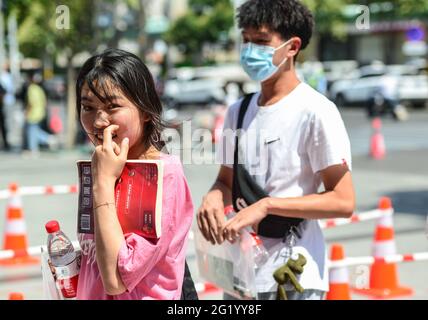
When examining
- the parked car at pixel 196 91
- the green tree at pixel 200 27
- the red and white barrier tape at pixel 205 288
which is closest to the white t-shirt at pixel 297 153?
the red and white barrier tape at pixel 205 288

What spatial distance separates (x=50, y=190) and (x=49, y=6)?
33.4ft

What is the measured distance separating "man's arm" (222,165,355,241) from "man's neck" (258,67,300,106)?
1.20 feet

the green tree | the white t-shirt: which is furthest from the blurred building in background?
the white t-shirt

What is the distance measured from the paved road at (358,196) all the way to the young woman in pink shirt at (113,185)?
157 inches

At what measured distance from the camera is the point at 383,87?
1161 inches

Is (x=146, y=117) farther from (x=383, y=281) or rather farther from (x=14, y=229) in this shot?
(x=14, y=229)

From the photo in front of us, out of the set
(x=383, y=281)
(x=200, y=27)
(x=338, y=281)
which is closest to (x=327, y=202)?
(x=338, y=281)

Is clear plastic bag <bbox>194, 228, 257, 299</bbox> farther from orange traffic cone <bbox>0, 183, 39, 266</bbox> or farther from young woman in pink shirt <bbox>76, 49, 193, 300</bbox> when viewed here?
orange traffic cone <bbox>0, 183, 39, 266</bbox>

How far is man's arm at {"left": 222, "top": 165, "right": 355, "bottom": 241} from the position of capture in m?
3.14

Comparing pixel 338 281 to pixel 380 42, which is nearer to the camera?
pixel 338 281

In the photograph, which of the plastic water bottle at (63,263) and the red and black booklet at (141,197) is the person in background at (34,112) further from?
the red and black booklet at (141,197)

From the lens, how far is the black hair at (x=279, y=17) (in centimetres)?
334

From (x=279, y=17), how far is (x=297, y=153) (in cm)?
54

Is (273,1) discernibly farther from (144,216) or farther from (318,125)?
(144,216)
